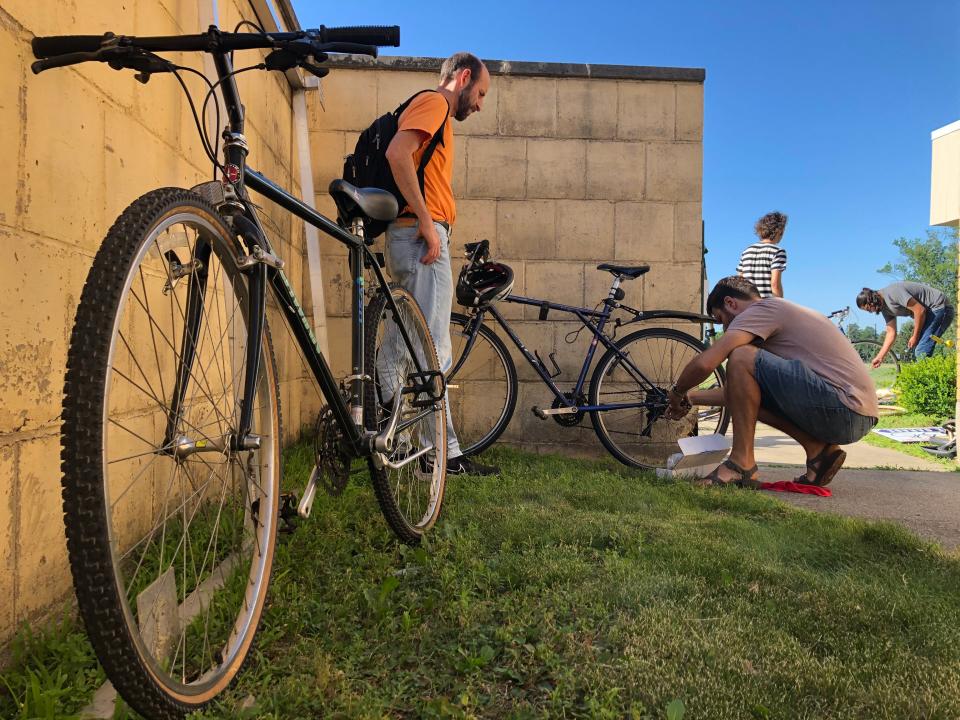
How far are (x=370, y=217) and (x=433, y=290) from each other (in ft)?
2.77

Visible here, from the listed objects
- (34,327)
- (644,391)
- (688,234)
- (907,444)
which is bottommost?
(907,444)

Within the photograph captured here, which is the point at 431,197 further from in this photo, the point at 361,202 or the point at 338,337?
the point at 338,337

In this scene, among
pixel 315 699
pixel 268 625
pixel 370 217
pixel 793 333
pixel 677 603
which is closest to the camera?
pixel 315 699

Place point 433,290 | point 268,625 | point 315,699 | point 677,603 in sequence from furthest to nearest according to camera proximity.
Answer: point 433,290
point 677,603
point 268,625
point 315,699

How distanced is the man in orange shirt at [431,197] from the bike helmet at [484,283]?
0.52 m

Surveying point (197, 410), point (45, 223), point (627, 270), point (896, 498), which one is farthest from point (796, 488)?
point (45, 223)

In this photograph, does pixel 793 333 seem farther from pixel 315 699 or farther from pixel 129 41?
pixel 129 41

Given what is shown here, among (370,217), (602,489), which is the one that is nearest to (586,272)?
(602,489)

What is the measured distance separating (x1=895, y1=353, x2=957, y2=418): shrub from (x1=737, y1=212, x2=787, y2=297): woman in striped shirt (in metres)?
3.05

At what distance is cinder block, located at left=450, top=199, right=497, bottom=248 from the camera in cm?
375

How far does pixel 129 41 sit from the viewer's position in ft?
3.32

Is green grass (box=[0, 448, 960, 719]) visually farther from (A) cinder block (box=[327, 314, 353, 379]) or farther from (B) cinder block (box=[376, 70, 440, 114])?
(B) cinder block (box=[376, 70, 440, 114])

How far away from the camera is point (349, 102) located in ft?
12.0

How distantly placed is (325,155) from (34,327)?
275cm
